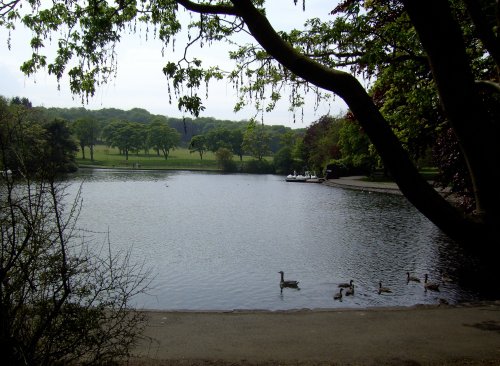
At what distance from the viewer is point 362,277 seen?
16812mm

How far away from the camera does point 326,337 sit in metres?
8.27

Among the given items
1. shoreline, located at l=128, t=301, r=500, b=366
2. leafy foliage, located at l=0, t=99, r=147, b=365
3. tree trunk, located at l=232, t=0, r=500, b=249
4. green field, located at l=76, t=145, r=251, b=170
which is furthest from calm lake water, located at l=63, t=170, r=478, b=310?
green field, located at l=76, t=145, r=251, b=170

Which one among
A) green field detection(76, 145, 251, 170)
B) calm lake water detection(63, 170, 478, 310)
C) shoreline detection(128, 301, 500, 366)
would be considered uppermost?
green field detection(76, 145, 251, 170)

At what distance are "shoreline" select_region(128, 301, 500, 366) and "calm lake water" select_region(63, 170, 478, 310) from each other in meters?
3.70

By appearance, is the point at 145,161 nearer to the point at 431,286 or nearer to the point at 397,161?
the point at 431,286

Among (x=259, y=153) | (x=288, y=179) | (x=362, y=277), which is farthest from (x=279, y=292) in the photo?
(x=259, y=153)

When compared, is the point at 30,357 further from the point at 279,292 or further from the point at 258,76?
the point at 279,292

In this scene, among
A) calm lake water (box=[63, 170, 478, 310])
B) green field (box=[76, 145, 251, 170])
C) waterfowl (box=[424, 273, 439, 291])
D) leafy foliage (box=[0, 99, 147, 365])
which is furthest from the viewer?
green field (box=[76, 145, 251, 170])

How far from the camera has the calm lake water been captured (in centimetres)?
1441

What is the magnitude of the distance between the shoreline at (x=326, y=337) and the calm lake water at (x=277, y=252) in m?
3.70

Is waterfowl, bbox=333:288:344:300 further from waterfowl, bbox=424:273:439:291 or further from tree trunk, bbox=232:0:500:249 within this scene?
tree trunk, bbox=232:0:500:249

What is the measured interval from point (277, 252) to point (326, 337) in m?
13.5

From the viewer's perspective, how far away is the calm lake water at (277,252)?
14.4m

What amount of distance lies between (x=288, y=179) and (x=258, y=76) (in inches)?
2899
